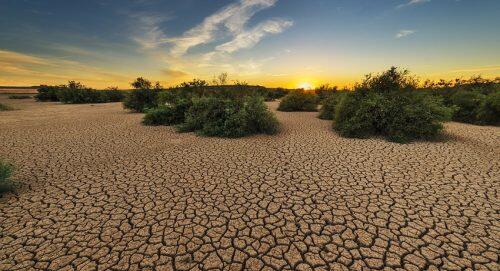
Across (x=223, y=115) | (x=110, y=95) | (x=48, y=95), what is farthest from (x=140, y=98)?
(x=48, y=95)

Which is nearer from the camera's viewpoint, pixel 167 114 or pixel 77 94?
pixel 167 114

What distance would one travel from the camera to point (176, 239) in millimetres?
3279

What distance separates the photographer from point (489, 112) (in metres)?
12.0

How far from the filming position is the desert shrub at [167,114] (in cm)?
1226

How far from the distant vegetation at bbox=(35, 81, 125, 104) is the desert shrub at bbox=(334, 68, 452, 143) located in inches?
1189

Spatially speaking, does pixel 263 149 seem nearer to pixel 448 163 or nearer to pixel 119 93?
pixel 448 163

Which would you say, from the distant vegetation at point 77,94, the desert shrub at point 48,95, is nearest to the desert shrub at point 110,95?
the distant vegetation at point 77,94

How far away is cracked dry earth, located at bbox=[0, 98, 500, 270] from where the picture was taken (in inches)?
116

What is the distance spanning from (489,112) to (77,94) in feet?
122

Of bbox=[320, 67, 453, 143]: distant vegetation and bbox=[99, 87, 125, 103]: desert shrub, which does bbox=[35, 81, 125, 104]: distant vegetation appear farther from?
bbox=[320, 67, 453, 143]: distant vegetation

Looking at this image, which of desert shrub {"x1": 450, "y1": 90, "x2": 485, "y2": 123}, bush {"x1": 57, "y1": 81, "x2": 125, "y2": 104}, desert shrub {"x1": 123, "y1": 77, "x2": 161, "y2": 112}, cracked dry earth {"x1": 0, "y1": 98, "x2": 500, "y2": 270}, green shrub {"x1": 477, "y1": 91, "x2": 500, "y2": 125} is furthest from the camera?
bush {"x1": 57, "y1": 81, "x2": 125, "y2": 104}

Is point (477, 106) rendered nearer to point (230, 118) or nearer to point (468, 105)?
point (468, 105)

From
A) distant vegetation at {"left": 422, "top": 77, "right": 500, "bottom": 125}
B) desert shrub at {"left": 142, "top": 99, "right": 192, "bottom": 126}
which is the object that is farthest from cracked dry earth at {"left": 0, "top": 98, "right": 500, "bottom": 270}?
distant vegetation at {"left": 422, "top": 77, "right": 500, "bottom": 125}

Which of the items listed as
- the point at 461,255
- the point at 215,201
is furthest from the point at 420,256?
the point at 215,201
